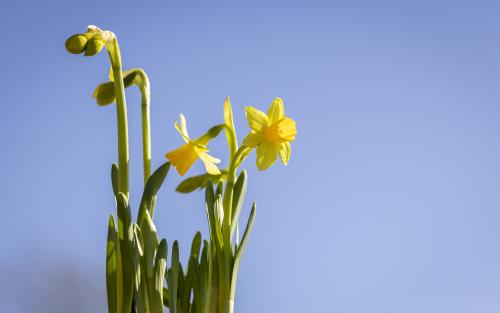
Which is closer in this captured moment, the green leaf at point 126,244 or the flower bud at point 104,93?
the green leaf at point 126,244

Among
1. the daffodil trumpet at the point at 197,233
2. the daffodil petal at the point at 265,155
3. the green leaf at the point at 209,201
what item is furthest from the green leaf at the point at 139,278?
the daffodil petal at the point at 265,155

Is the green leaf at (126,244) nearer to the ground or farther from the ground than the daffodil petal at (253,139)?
nearer to the ground

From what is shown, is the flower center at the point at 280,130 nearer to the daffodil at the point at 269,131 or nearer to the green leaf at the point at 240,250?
the daffodil at the point at 269,131

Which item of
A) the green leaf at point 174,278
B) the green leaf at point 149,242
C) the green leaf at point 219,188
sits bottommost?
the green leaf at point 174,278

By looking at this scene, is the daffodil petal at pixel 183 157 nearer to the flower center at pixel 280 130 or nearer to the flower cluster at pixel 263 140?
the flower cluster at pixel 263 140

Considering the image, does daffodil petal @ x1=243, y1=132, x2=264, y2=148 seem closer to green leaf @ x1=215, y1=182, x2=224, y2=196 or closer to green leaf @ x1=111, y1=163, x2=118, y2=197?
green leaf @ x1=215, y1=182, x2=224, y2=196

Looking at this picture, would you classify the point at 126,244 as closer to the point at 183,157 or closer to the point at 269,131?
the point at 183,157

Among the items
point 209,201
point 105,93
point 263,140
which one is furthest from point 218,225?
point 105,93
